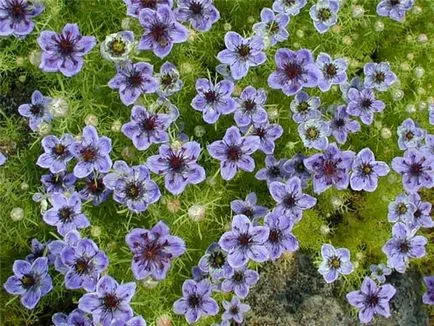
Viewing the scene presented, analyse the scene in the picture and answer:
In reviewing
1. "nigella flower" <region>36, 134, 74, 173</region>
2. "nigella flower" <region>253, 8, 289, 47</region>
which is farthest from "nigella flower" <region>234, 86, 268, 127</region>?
"nigella flower" <region>36, 134, 74, 173</region>

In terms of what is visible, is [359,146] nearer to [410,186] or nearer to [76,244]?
[410,186]

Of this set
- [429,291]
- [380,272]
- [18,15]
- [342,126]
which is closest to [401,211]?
[380,272]

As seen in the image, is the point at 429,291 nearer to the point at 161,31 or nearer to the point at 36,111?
the point at 161,31

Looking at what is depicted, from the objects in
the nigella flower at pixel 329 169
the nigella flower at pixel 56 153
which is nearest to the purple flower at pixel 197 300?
the nigella flower at pixel 329 169

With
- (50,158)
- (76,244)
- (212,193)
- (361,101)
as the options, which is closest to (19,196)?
(50,158)

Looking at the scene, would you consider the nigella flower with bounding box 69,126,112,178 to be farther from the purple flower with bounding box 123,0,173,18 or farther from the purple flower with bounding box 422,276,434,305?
the purple flower with bounding box 422,276,434,305

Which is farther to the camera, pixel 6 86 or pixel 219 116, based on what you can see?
pixel 6 86
